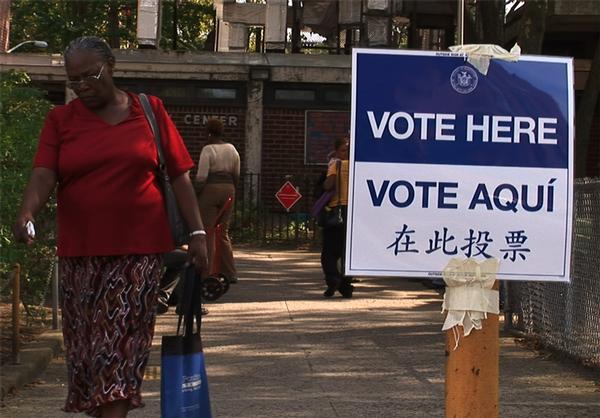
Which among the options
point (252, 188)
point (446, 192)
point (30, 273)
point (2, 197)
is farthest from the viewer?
point (252, 188)

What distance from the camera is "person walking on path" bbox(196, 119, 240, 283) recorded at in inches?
450

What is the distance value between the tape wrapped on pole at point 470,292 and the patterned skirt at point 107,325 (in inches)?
51.3

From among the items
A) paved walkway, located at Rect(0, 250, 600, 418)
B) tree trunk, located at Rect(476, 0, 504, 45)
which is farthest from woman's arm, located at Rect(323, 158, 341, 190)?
tree trunk, located at Rect(476, 0, 504, 45)

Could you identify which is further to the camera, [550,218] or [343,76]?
[343,76]

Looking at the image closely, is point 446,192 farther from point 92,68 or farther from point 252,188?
point 252,188

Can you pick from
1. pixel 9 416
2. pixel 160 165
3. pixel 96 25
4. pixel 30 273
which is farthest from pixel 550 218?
pixel 96 25

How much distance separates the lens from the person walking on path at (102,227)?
16.1 ft

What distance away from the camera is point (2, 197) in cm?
833

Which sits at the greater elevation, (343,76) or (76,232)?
(343,76)

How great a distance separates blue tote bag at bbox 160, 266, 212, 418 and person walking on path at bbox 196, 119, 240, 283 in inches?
252

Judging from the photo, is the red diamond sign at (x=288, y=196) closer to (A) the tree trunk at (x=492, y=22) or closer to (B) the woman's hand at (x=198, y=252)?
(A) the tree trunk at (x=492, y=22)

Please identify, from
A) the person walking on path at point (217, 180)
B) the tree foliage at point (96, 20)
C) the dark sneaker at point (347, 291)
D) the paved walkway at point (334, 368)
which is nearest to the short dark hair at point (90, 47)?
the paved walkway at point (334, 368)

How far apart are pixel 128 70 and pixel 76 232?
59.5 feet

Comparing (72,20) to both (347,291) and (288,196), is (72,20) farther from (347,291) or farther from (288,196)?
(347,291)
